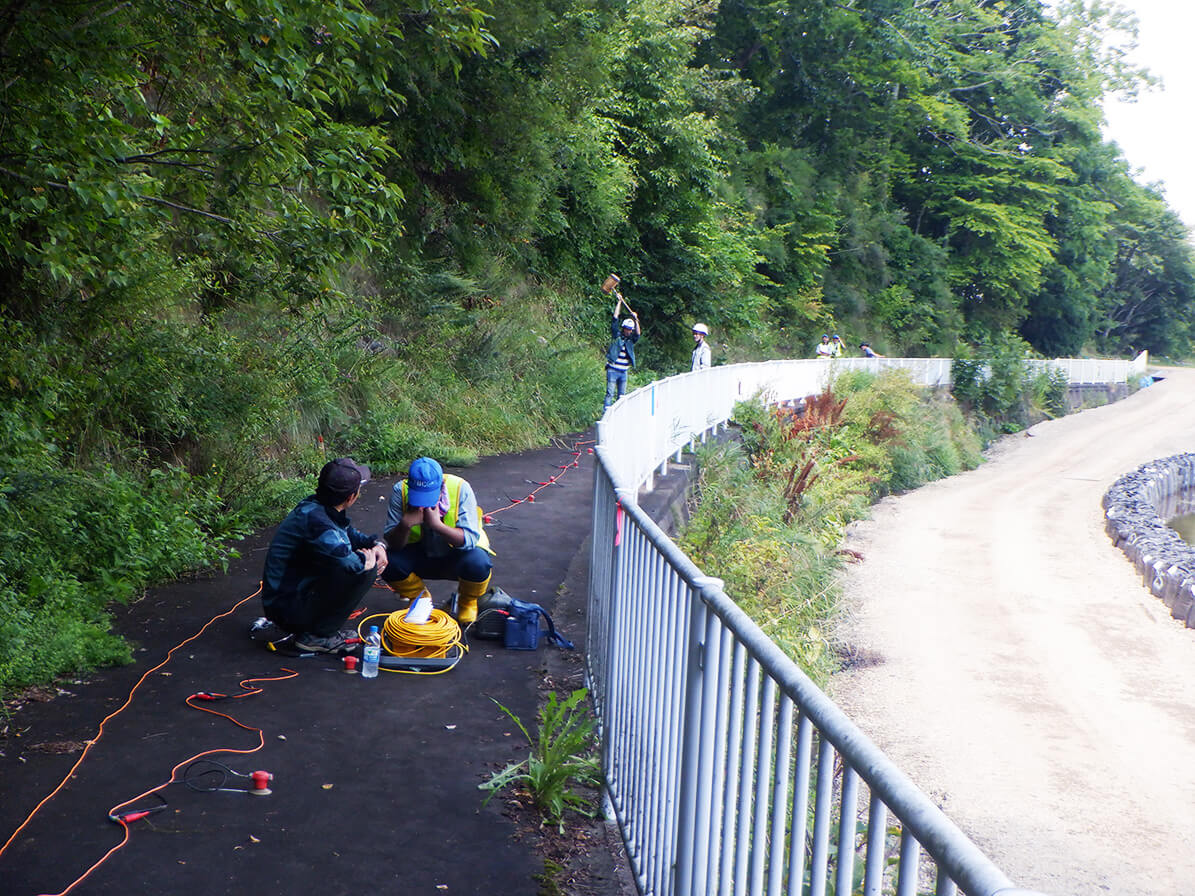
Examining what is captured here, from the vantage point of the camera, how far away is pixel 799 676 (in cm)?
220

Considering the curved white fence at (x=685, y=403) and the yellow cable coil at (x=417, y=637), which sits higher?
the curved white fence at (x=685, y=403)

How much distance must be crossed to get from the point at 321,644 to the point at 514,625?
117cm

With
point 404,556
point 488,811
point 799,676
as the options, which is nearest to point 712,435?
point 404,556

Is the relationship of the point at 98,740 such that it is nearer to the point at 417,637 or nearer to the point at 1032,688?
the point at 417,637

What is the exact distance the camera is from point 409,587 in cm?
716

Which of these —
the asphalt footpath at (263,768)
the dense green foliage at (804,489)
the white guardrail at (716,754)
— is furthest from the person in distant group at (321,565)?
the dense green foliage at (804,489)

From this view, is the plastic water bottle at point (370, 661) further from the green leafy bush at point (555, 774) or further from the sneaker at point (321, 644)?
the green leafy bush at point (555, 774)

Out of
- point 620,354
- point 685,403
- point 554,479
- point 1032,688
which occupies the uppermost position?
point 620,354

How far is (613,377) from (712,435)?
175cm

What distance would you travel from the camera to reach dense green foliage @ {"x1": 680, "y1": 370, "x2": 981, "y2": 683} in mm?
10930

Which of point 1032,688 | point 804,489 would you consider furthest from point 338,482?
point 804,489

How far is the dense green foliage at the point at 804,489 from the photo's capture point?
10.9m

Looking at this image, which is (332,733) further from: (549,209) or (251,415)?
(549,209)

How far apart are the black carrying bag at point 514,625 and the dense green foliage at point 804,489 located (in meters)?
3.27
